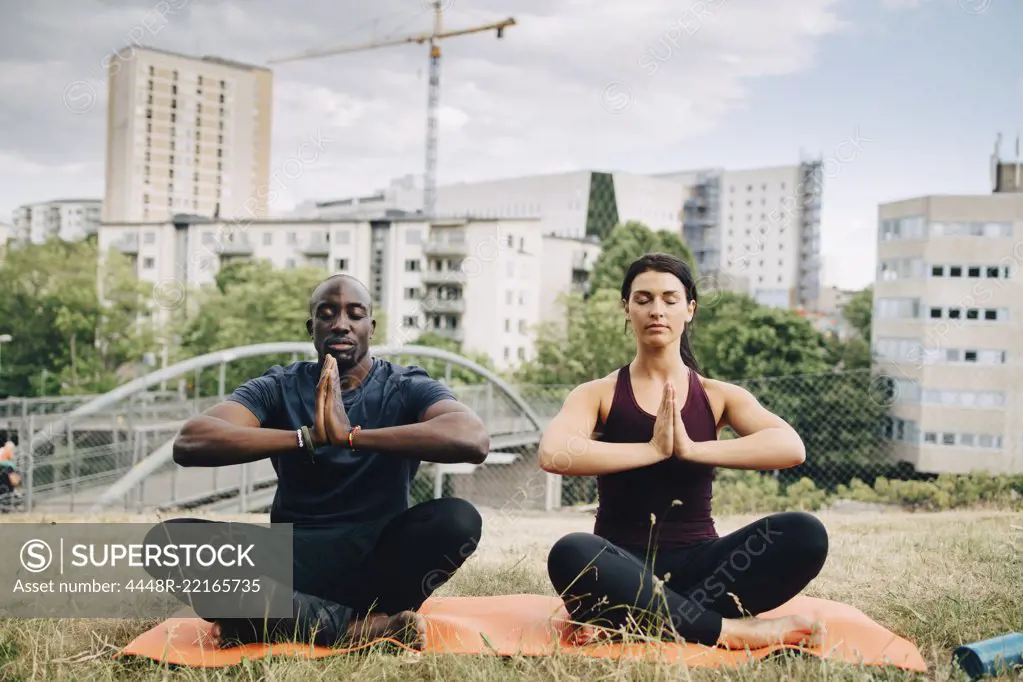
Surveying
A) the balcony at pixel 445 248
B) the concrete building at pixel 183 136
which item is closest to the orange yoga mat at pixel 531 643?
the balcony at pixel 445 248

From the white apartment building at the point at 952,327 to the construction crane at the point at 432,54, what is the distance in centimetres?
5374

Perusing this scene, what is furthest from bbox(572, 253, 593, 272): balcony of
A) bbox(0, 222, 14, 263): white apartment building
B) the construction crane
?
bbox(0, 222, 14, 263): white apartment building

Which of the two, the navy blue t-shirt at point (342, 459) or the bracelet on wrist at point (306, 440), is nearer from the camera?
the bracelet on wrist at point (306, 440)

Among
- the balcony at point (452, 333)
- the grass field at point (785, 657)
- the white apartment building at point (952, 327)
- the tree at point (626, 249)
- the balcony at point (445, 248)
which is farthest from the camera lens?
the balcony at point (452, 333)

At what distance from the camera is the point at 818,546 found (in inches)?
130

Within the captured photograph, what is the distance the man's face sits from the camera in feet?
11.5

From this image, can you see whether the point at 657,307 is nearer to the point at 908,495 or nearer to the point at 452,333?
the point at 908,495

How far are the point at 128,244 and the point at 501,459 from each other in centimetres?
6515

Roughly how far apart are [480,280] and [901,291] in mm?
28250

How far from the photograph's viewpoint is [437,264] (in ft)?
205

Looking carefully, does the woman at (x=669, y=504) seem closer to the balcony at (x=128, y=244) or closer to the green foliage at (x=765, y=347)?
the green foliage at (x=765, y=347)

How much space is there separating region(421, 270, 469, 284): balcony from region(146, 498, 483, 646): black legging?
2244 inches

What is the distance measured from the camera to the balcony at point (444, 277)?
60.3 metres

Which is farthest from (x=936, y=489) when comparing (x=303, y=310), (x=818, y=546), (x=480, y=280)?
(x=480, y=280)
